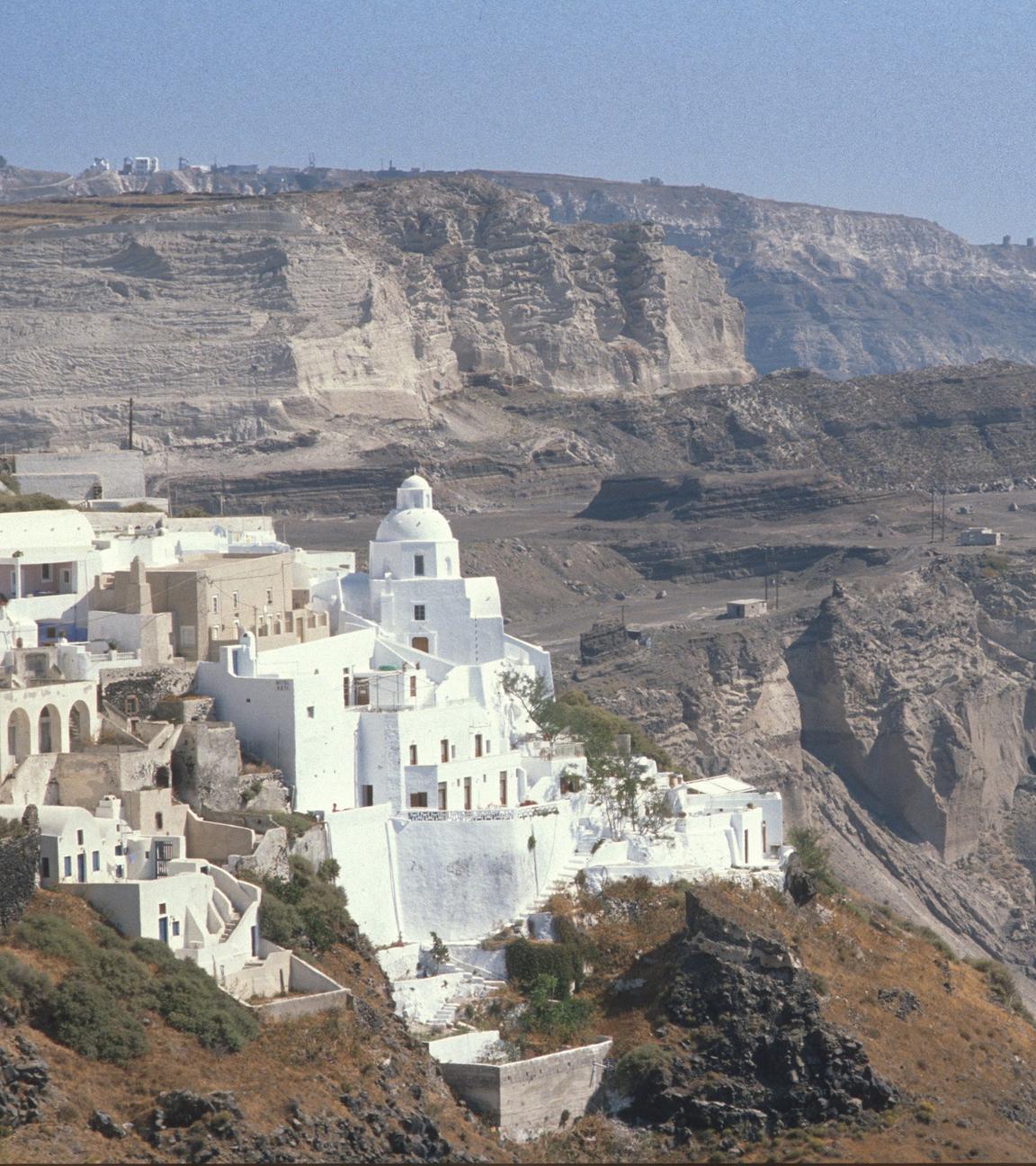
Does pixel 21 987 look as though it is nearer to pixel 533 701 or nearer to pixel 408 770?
pixel 408 770

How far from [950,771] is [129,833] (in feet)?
199

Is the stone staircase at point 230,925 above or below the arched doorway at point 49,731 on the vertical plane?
below

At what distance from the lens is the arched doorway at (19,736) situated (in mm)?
42250

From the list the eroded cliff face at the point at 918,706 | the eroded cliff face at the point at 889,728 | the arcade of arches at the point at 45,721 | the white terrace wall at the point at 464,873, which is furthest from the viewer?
the eroded cliff face at the point at 918,706

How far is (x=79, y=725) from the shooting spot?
43.9 meters

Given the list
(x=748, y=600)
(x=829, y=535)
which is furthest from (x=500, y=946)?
(x=829, y=535)

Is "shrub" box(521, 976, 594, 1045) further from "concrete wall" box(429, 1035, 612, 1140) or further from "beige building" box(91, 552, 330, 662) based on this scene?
"beige building" box(91, 552, 330, 662)

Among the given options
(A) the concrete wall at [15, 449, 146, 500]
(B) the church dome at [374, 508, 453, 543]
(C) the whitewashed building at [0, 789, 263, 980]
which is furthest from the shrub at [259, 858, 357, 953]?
(A) the concrete wall at [15, 449, 146, 500]

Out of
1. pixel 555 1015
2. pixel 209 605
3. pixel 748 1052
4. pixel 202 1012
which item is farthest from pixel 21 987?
pixel 209 605

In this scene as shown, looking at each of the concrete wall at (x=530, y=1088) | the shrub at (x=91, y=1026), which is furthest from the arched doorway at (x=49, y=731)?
the concrete wall at (x=530, y=1088)

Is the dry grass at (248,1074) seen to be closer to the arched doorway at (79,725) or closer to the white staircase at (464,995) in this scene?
the white staircase at (464,995)

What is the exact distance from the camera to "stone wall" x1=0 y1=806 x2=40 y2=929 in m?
38.0

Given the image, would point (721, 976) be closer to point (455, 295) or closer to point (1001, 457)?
point (1001, 457)

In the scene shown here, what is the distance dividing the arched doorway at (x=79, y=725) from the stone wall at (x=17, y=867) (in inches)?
179
